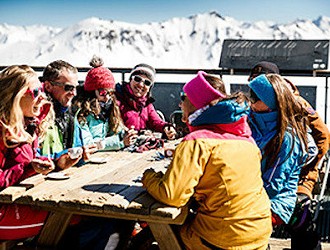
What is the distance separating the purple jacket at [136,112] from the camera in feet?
14.7

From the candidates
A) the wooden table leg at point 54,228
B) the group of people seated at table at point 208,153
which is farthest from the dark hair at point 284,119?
the wooden table leg at point 54,228

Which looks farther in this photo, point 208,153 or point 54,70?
point 54,70

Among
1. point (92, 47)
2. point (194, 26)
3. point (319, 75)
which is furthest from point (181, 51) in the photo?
point (319, 75)

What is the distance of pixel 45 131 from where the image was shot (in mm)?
3057

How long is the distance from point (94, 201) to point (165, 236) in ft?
1.25

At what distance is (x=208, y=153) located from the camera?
7.61 ft

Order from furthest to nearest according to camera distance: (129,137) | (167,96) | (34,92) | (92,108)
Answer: (167,96)
(92,108)
(129,137)
(34,92)

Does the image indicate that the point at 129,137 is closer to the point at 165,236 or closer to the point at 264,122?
the point at 264,122

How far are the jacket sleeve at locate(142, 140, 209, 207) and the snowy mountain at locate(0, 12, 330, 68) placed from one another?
4175cm

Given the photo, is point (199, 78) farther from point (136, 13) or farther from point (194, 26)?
point (136, 13)

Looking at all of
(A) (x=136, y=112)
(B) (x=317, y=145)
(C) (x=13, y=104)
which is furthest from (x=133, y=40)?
(C) (x=13, y=104)

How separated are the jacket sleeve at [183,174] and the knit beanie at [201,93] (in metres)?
0.27

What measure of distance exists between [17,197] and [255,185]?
109cm

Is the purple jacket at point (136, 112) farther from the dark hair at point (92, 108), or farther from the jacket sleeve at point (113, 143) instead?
the jacket sleeve at point (113, 143)
